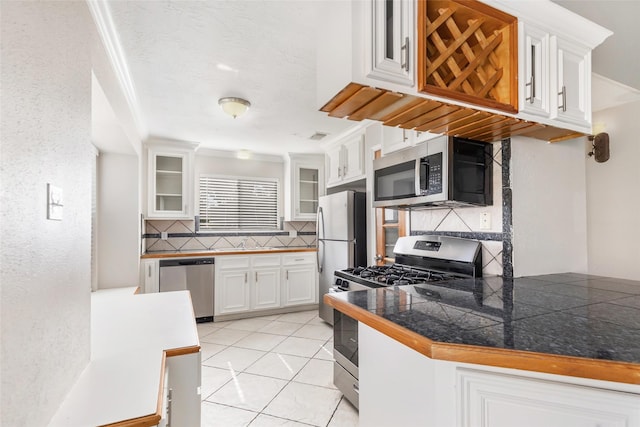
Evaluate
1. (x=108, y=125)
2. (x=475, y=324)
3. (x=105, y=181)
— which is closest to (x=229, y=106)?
(x=108, y=125)

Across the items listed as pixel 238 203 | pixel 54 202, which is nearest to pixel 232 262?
pixel 238 203

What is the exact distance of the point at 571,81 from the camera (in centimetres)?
163

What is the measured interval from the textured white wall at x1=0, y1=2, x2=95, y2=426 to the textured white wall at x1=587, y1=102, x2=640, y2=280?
2.94 metres

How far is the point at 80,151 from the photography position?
41.8 inches

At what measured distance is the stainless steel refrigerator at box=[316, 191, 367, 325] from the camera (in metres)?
3.34

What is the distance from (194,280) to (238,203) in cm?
140

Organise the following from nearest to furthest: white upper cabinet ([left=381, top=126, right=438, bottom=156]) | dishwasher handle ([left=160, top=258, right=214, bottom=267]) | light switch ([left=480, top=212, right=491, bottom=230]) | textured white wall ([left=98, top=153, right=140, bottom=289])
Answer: light switch ([left=480, top=212, right=491, bottom=230]), white upper cabinet ([left=381, top=126, right=438, bottom=156]), textured white wall ([left=98, top=153, right=140, bottom=289]), dishwasher handle ([left=160, top=258, right=214, bottom=267])

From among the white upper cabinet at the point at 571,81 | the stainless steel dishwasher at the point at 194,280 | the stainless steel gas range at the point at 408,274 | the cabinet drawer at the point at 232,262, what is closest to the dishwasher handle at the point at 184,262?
the stainless steel dishwasher at the point at 194,280

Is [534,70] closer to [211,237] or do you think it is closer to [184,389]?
[184,389]

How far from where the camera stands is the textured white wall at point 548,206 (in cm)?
189

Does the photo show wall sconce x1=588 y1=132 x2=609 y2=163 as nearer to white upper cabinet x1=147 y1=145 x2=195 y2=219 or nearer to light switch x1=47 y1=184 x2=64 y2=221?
light switch x1=47 y1=184 x2=64 y2=221

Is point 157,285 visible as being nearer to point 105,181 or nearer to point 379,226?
point 105,181

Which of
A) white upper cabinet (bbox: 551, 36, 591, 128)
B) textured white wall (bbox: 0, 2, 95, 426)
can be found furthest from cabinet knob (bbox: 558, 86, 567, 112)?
textured white wall (bbox: 0, 2, 95, 426)

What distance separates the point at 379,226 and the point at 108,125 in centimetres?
247
